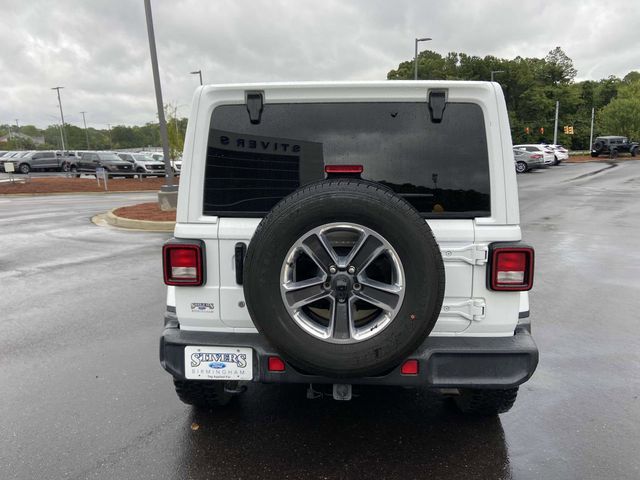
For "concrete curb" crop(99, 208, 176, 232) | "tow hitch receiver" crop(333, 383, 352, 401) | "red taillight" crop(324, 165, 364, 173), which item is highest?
"red taillight" crop(324, 165, 364, 173)

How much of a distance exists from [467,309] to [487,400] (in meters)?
0.80

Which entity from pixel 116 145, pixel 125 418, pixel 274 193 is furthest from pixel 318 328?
pixel 116 145

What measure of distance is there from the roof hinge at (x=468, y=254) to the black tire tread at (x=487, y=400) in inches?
36.3

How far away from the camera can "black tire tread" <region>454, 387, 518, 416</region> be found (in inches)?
116

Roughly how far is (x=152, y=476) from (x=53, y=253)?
A: 25.5 ft

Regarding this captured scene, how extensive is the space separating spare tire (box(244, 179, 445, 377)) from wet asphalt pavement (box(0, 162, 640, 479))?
833 millimetres

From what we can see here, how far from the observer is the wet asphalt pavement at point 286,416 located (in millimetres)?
2717

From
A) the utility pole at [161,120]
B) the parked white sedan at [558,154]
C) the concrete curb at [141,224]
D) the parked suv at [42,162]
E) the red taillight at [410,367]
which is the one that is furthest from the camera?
the parked suv at [42,162]

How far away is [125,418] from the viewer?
127 inches

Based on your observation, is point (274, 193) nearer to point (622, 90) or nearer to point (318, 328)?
point (318, 328)

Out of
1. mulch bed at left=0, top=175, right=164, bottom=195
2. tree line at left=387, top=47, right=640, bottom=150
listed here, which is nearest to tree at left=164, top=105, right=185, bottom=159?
mulch bed at left=0, top=175, right=164, bottom=195

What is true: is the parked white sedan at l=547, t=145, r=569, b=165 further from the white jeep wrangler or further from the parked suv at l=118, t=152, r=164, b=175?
the white jeep wrangler

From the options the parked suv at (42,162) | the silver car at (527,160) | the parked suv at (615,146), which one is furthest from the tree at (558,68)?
the parked suv at (42,162)

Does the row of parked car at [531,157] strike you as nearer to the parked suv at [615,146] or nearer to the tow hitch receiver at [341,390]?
the parked suv at [615,146]
